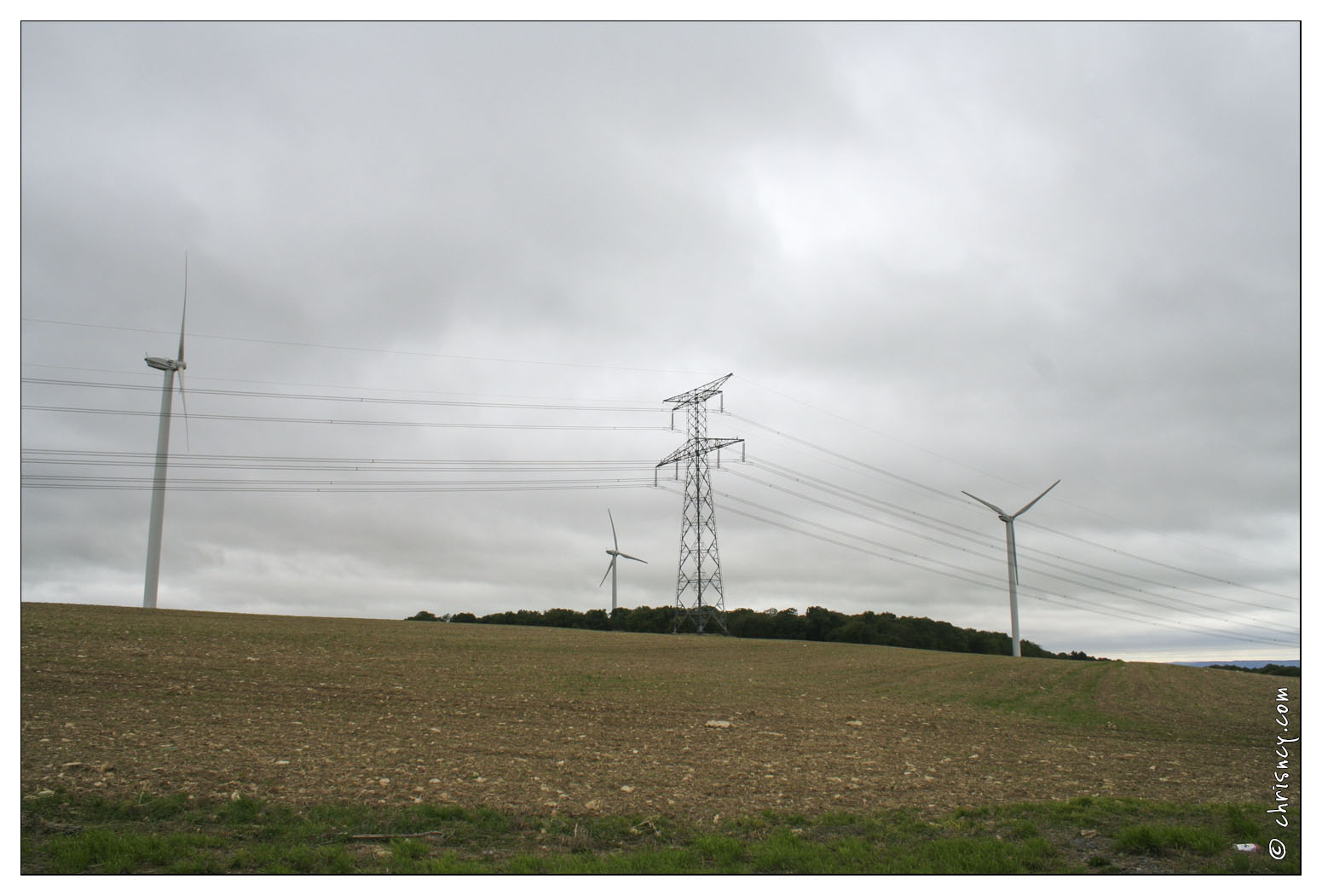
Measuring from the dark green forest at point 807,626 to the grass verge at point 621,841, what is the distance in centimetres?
7193

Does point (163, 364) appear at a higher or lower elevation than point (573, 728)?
higher

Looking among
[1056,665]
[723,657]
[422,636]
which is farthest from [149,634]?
[1056,665]

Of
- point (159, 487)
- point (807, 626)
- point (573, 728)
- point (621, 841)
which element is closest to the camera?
point (621, 841)

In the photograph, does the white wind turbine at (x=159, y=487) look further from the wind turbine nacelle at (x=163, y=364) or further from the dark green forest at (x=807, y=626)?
the dark green forest at (x=807, y=626)

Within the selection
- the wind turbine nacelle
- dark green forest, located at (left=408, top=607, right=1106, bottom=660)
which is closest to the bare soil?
the wind turbine nacelle

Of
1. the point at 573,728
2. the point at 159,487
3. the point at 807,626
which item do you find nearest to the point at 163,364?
the point at 159,487

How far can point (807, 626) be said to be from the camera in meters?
94.8

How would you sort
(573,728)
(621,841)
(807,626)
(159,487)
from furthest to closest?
(807,626) < (159,487) < (573,728) < (621,841)

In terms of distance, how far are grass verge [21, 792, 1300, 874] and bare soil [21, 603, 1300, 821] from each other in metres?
0.75

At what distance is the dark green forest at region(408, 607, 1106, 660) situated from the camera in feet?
298

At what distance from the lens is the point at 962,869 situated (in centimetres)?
1170

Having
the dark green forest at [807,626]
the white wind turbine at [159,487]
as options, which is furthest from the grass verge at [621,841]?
the dark green forest at [807,626]

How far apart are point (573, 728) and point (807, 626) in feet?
251

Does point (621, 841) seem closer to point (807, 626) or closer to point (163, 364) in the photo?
point (163, 364)
